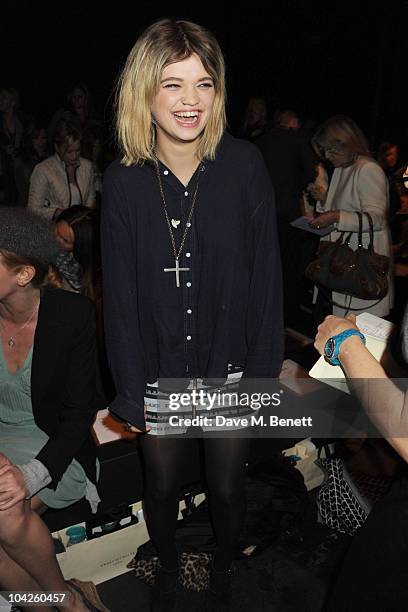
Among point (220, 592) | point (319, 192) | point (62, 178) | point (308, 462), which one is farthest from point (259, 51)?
point (220, 592)

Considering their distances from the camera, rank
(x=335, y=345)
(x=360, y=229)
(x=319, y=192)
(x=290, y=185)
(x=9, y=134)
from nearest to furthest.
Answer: (x=335, y=345) < (x=360, y=229) < (x=319, y=192) < (x=290, y=185) < (x=9, y=134)

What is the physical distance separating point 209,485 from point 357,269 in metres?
1.78

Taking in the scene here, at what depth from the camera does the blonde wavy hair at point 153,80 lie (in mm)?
1836

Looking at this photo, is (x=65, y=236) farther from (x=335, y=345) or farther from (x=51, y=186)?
(x=335, y=345)

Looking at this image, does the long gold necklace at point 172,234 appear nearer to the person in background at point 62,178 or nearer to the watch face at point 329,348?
the watch face at point 329,348

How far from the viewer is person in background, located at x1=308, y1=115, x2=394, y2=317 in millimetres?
3596

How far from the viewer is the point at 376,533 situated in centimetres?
166

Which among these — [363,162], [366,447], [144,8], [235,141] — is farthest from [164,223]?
[144,8]

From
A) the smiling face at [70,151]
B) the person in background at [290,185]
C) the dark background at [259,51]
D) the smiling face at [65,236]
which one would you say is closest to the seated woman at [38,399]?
the smiling face at [65,236]

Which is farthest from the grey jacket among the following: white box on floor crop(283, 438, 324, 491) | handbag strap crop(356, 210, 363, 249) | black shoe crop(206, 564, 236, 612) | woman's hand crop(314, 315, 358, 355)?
woman's hand crop(314, 315, 358, 355)

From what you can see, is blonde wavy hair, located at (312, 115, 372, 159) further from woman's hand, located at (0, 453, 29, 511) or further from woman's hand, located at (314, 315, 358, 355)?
woman's hand, located at (0, 453, 29, 511)

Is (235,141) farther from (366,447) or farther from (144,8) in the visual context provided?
(144,8)

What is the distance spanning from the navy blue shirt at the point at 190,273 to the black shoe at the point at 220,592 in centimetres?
81

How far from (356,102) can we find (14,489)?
926 cm
